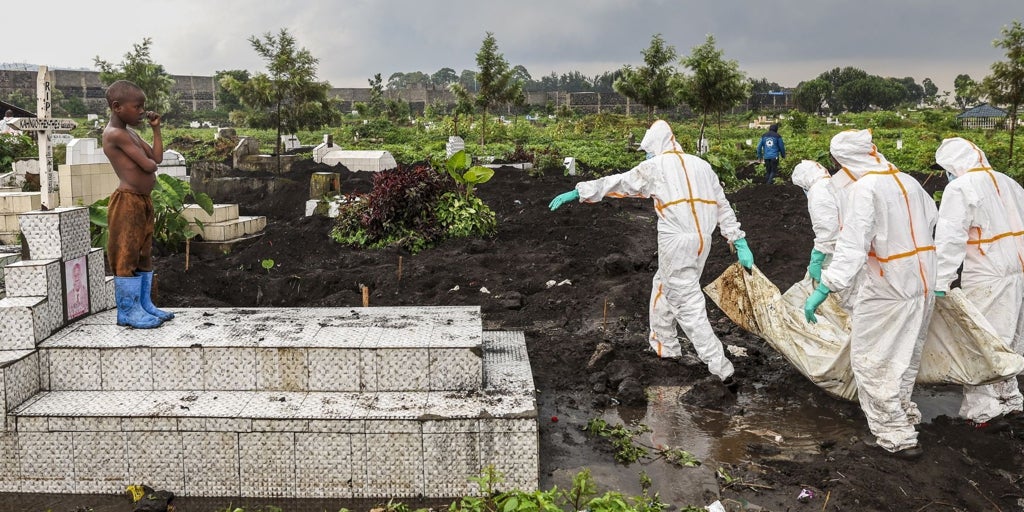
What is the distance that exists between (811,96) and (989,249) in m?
50.5

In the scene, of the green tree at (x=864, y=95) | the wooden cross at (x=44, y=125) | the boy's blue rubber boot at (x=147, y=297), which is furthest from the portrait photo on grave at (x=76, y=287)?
the green tree at (x=864, y=95)

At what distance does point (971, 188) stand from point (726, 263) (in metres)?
4.03

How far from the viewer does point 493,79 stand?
23.4m

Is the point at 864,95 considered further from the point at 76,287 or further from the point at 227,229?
the point at 76,287

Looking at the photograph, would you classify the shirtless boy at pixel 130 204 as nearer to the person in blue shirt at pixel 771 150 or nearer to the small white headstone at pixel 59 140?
the small white headstone at pixel 59 140

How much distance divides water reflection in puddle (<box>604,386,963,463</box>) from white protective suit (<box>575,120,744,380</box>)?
412 millimetres

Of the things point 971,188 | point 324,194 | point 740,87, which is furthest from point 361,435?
point 740,87

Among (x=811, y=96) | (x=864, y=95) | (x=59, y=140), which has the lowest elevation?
(x=59, y=140)

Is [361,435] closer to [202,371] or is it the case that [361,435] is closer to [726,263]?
[202,371]

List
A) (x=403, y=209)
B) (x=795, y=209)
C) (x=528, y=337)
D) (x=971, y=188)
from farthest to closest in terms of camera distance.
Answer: (x=795, y=209) < (x=403, y=209) < (x=528, y=337) < (x=971, y=188)

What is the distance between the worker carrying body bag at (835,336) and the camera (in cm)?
473

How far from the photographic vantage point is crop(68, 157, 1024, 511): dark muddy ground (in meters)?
4.28

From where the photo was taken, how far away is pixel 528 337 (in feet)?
22.9

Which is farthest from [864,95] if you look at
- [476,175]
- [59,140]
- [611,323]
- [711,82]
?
[611,323]
